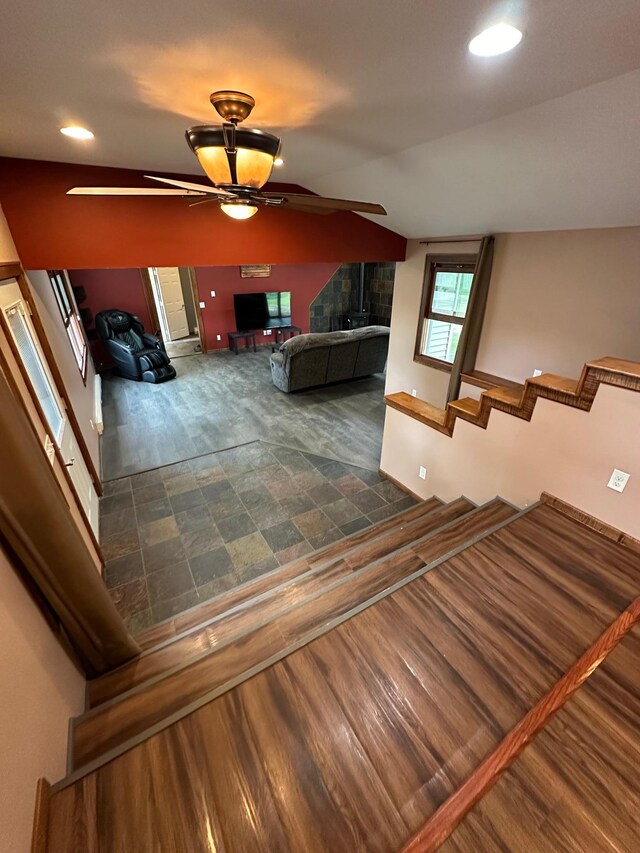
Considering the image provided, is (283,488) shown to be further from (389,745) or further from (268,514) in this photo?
(389,745)

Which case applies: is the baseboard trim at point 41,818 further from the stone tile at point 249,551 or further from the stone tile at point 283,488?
the stone tile at point 283,488

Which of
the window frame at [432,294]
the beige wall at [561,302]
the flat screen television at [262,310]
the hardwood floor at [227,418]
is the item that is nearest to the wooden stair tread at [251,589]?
the hardwood floor at [227,418]

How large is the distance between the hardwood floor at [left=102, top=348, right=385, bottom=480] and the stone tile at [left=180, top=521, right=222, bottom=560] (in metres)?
1.36

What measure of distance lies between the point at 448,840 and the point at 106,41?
2.79m

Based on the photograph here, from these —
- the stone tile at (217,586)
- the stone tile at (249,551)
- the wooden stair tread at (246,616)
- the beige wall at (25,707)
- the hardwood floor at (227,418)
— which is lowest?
the stone tile at (217,586)

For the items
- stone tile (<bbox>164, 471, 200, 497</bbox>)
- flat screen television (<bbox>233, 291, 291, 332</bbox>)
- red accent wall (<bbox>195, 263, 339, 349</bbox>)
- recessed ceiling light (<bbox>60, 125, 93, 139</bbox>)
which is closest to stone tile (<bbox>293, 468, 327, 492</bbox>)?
stone tile (<bbox>164, 471, 200, 497</bbox>)

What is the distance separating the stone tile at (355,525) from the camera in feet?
10.8

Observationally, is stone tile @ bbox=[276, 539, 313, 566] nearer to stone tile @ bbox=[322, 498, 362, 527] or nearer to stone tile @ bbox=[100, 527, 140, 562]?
stone tile @ bbox=[322, 498, 362, 527]

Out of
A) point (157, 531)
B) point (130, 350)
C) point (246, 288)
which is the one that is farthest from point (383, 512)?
point (246, 288)

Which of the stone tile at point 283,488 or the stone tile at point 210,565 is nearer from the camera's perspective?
the stone tile at point 210,565

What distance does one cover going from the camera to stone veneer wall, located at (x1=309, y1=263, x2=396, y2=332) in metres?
9.18

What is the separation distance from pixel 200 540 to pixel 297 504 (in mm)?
980

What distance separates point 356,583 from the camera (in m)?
2.05

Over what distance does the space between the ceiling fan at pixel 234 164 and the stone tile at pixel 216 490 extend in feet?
8.98
